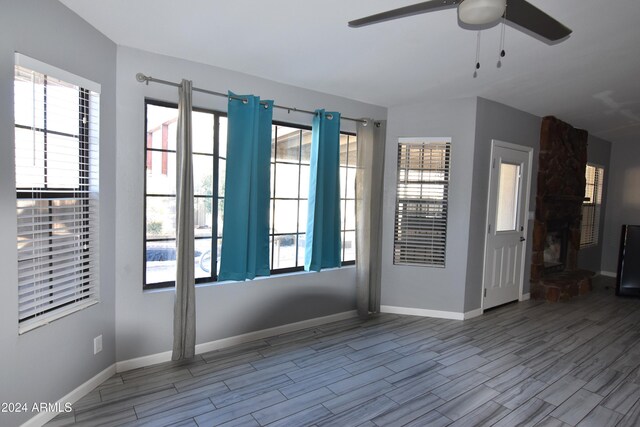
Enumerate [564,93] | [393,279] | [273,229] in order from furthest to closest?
[393,279] → [564,93] → [273,229]

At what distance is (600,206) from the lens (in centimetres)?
664

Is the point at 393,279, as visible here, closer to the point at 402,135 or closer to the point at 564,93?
the point at 402,135

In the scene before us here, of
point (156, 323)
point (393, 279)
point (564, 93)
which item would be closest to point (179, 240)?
point (156, 323)

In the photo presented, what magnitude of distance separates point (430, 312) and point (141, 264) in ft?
10.4

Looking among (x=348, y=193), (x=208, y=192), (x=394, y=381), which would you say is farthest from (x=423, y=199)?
(x=208, y=192)

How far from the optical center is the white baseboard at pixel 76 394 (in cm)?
201

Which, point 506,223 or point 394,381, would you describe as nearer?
point 394,381

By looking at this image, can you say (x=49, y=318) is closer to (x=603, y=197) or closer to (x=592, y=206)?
(x=592, y=206)

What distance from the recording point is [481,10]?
139 centimetres

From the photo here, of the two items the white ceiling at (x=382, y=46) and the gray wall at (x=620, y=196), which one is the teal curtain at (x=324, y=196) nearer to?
the white ceiling at (x=382, y=46)

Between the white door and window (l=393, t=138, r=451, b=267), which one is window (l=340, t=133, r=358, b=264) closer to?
window (l=393, t=138, r=451, b=267)

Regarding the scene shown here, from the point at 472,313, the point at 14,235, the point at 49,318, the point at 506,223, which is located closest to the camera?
the point at 14,235

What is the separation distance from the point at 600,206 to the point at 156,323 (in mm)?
7900

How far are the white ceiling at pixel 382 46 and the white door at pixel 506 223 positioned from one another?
81 centimetres
